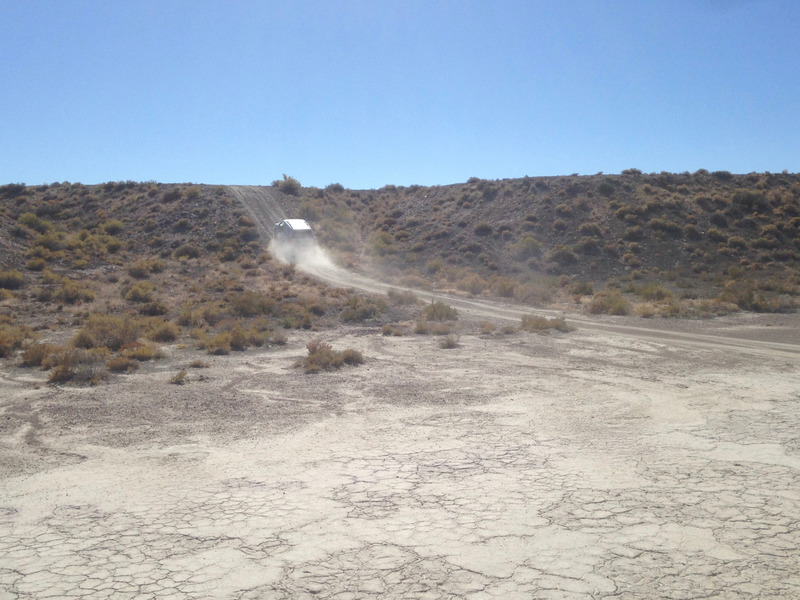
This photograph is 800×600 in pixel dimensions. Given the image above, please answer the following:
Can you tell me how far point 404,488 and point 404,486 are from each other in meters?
0.08

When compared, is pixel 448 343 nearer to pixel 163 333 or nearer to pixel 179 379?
pixel 179 379

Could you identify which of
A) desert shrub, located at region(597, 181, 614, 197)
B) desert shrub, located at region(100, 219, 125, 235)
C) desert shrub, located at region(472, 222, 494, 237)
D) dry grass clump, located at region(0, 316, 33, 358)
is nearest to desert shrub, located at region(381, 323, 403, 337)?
dry grass clump, located at region(0, 316, 33, 358)

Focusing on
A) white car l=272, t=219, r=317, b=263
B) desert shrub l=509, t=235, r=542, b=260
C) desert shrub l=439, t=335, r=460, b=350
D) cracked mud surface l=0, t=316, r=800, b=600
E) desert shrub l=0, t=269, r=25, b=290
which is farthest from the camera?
white car l=272, t=219, r=317, b=263

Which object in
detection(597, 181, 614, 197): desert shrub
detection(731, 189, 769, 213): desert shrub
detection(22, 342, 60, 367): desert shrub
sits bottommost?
detection(22, 342, 60, 367): desert shrub

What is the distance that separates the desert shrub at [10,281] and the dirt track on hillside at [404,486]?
21687mm

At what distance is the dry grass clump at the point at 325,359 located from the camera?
56.5 ft

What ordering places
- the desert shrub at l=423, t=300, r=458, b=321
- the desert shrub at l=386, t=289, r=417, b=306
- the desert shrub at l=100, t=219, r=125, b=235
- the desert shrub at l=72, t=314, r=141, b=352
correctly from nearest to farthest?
1. the desert shrub at l=72, t=314, r=141, b=352
2. the desert shrub at l=423, t=300, r=458, b=321
3. the desert shrub at l=386, t=289, r=417, b=306
4. the desert shrub at l=100, t=219, r=125, b=235

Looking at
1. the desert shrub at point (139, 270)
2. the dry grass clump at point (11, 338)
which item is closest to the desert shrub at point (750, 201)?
the desert shrub at point (139, 270)

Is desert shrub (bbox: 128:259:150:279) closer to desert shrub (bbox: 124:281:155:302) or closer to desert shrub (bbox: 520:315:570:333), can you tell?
desert shrub (bbox: 124:281:155:302)

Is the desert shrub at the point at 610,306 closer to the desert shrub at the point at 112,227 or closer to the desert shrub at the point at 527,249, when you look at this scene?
the desert shrub at the point at 527,249

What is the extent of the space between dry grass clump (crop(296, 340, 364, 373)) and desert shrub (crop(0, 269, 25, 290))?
2360cm

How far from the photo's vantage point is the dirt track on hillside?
19.4ft

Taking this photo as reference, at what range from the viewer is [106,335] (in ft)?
69.5

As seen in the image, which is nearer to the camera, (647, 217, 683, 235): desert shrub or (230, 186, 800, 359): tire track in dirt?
(230, 186, 800, 359): tire track in dirt
